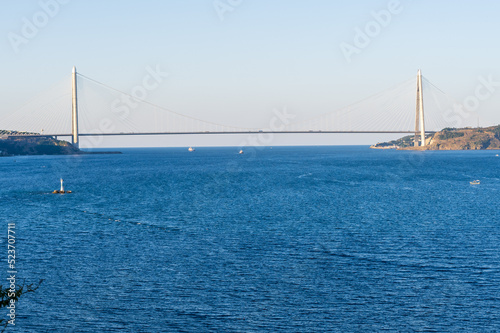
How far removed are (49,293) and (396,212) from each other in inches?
1526

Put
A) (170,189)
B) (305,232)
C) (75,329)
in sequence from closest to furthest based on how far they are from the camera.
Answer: (75,329)
(305,232)
(170,189)

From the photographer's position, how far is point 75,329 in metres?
23.6

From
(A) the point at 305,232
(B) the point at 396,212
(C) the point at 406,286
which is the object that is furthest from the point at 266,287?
(B) the point at 396,212

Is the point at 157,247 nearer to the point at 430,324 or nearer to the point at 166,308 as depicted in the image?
the point at 166,308

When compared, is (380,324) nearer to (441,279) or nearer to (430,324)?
(430,324)

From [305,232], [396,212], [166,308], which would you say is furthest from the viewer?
[396,212]

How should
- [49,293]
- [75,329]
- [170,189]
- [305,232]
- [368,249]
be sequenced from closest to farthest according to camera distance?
[75,329] → [49,293] → [368,249] → [305,232] → [170,189]

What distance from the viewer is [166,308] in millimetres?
25766

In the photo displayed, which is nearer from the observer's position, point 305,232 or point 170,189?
point 305,232

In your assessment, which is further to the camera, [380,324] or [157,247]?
[157,247]

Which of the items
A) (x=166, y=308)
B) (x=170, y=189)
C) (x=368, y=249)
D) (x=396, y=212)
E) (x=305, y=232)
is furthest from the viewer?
(x=170, y=189)

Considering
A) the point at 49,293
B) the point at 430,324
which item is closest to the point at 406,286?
the point at 430,324

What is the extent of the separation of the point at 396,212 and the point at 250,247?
24.1 meters

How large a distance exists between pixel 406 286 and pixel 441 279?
2.63 m
